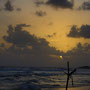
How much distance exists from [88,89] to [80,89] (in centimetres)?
92


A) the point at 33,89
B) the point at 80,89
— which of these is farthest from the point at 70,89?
the point at 33,89

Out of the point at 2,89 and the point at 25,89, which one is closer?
the point at 2,89

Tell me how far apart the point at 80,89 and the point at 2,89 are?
8332 millimetres

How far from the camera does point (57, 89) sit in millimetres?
24688

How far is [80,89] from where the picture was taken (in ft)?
81.9

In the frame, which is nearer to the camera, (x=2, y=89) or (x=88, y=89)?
(x=2, y=89)

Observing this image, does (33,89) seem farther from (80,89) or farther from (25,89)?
(80,89)

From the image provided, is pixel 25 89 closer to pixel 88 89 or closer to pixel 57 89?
pixel 57 89

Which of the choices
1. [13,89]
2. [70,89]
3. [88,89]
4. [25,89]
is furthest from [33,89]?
[88,89]

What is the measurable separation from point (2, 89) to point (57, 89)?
19.1 feet

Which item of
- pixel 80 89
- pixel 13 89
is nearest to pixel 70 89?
pixel 80 89

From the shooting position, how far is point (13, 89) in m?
24.0

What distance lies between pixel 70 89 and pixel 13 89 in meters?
5.98

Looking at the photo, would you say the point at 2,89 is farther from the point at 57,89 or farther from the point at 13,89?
the point at 57,89
